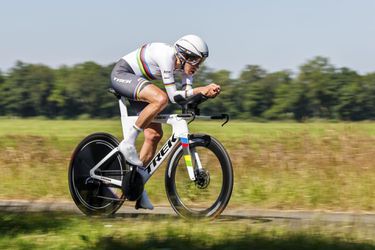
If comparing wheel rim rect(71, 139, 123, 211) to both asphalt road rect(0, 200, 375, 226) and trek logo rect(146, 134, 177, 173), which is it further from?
trek logo rect(146, 134, 177, 173)

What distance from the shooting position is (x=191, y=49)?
22.7ft

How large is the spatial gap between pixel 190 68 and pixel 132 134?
3.02ft

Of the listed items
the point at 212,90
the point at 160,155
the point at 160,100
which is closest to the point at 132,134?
the point at 160,155

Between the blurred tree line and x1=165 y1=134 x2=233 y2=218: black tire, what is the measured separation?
51208 millimetres

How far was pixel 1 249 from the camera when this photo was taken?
17.7ft

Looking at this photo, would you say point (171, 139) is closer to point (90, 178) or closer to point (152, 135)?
point (152, 135)

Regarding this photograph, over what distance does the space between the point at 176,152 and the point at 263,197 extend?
2128 millimetres

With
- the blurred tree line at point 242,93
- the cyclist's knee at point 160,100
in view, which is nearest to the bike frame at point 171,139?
the cyclist's knee at point 160,100

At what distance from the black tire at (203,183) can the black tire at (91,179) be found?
62cm

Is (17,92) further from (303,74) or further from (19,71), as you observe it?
(303,74)

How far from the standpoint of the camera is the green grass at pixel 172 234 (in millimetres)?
5293

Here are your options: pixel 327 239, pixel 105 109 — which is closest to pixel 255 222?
pixel 327 239

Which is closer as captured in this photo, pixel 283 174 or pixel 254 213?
pixel 254 213

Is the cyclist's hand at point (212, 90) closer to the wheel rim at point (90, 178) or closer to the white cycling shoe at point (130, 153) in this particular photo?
the white cycling shoe at point (130, 153)
